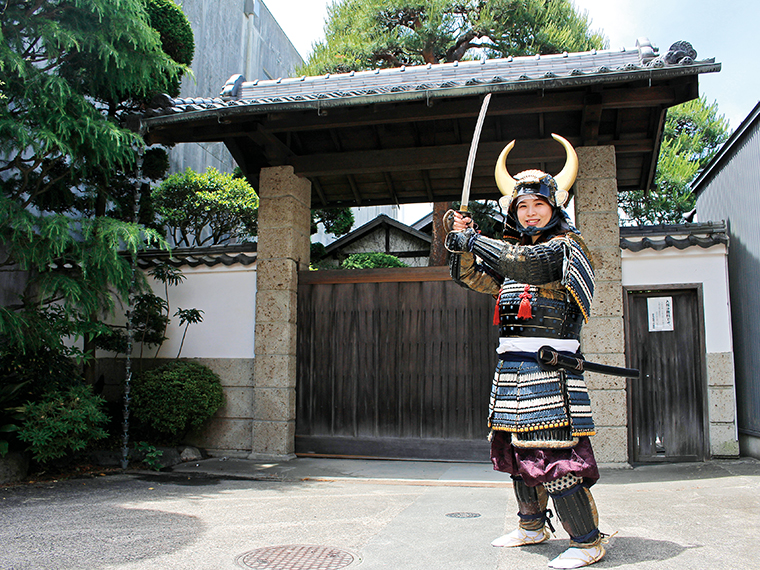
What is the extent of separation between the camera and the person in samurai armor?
3.00 metres

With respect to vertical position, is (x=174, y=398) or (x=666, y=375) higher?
(x=666, y=375)

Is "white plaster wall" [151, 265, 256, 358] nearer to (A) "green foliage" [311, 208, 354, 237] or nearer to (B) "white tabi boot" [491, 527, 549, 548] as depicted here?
(B) "white tabi boot" [491, 527, 549, 548]

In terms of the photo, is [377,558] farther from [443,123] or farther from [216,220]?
[216,220]

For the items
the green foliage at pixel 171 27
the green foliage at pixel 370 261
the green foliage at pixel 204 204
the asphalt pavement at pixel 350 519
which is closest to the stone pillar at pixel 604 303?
the asphalt pavement at pixel 350 519

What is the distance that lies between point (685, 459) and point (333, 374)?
12.7ft

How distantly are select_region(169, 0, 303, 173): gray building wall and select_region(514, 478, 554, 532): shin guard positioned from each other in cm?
1100

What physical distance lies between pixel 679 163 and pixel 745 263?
11690 mm

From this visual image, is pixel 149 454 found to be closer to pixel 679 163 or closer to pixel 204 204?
pixel 204 204

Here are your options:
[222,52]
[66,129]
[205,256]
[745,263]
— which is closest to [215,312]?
[205,256]

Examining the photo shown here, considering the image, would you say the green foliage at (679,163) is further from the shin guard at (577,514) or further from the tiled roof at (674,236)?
the shin guard at (577,514)

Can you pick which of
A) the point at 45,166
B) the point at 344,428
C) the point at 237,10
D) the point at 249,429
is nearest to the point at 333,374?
the point at 344,428

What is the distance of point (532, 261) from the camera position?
3100 mm

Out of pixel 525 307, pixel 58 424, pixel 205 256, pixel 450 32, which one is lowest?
pixel 58 424

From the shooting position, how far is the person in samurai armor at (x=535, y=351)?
9.84 feet
